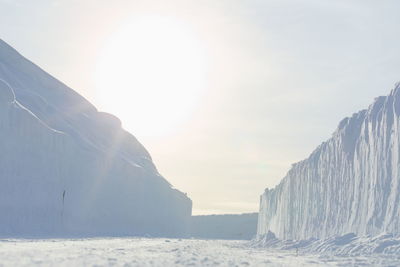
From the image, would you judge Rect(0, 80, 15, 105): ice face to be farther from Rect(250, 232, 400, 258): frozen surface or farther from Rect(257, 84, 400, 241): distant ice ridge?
Rect(250, 232, 400, 258): frozen surface

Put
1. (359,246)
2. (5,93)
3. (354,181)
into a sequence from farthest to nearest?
1. (5,93)
2. (354,181)
3. (359,246)

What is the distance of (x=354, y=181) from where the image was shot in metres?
26.1

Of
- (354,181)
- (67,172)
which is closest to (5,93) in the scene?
(67,172)

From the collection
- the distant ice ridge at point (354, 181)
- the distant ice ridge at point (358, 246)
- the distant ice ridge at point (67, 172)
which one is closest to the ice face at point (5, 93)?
the distant ice ridge at point (67, 172)

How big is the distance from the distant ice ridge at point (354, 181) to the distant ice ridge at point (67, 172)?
15205 millimetres

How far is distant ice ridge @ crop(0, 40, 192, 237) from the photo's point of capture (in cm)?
3638

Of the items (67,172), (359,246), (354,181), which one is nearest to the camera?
(359,246)

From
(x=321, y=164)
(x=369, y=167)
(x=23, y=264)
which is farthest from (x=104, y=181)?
(x=23, y=264)

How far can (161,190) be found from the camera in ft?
194

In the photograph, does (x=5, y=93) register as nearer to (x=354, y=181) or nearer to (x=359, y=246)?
(x=354, y=181)

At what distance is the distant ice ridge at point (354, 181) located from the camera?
21797mm

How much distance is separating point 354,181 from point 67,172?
77.8ft

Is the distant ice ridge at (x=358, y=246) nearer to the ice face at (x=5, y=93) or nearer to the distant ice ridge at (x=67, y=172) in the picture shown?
the distant ice ridge at (x=67, y=172)

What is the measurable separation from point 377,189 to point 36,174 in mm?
22547
